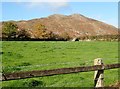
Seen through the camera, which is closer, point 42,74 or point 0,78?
point 0,78

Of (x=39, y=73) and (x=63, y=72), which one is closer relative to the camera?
(x=39, y=73)

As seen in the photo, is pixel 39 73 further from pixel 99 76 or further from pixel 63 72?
pixel 99 76

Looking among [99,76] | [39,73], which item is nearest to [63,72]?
[39,73]

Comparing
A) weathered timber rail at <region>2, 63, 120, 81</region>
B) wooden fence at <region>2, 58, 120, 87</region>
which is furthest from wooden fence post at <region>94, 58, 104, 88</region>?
weathered timber rail at <region>2, 63, 120, 81</region>

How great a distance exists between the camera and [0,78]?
28.3 feet

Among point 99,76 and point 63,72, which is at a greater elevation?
point 63,72

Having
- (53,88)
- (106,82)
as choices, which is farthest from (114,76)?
(53,88)

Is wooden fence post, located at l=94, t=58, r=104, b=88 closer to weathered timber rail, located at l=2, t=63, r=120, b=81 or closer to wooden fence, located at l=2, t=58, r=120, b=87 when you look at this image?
wooden fence, located at l=2, t=58, r=120, b=87

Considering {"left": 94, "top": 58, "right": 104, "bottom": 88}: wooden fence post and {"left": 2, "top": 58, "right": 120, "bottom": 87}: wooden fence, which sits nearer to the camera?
{"left": 2, "top": 58, "right": 120, "bottom": 87}: wooden fence

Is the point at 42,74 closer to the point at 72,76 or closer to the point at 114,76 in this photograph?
the point at 72,76

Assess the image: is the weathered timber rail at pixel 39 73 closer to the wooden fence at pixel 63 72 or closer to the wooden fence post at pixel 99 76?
the wooden fence at pixel 63 72

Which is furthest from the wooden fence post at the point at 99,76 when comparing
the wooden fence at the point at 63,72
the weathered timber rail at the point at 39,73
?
the weathered timber rail at the point at 39,73

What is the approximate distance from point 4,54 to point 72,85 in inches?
449

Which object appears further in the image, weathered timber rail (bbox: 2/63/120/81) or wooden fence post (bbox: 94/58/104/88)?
wooden fence post (bbox: 94/58/104/88)
